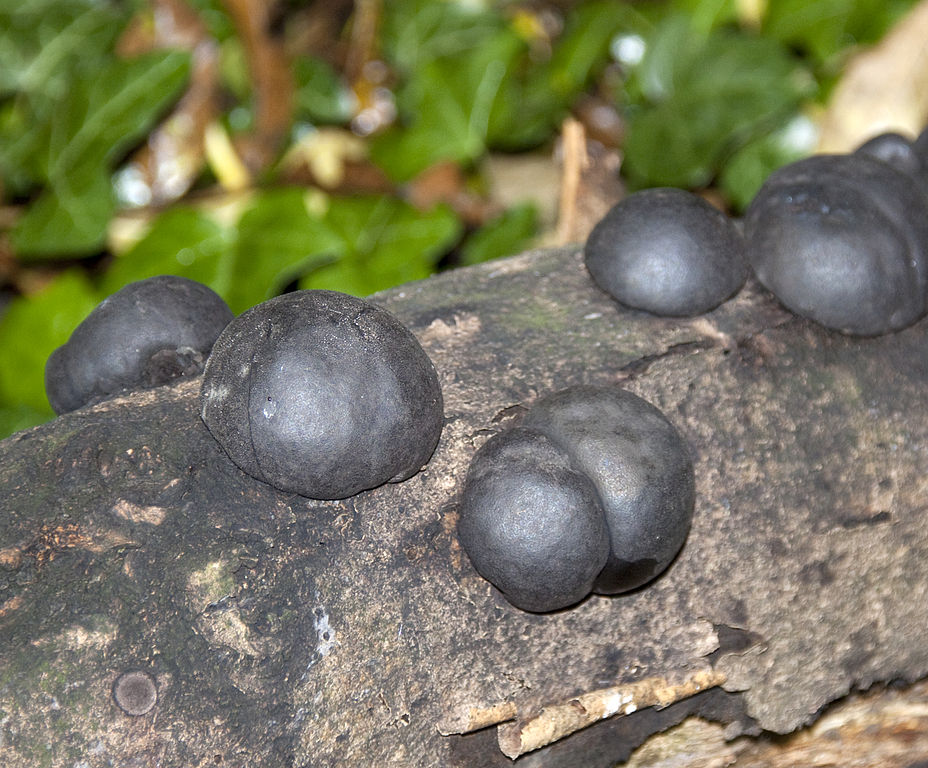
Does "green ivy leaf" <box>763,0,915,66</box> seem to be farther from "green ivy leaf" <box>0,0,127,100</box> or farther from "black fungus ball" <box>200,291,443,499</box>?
"black fungus ball" <box>200,291,443,499</box>

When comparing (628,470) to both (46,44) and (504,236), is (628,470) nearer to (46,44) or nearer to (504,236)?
(504,236)

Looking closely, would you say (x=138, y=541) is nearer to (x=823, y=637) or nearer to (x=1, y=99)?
(x=823, y=637)

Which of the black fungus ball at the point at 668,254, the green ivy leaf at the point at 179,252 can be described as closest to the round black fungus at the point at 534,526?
the black fungus ball at the point at 668,254

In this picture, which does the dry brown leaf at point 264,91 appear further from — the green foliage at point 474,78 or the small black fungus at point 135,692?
the small black fungus at point 135,692

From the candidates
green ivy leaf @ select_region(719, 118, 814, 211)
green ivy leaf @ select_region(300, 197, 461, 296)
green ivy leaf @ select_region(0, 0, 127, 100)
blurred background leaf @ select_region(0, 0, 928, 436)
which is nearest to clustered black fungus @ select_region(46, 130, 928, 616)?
blurred background leaf @ select_region(0, 0, 928, 436)

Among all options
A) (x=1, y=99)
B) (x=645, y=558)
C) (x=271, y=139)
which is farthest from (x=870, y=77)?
(x=1, y=99)

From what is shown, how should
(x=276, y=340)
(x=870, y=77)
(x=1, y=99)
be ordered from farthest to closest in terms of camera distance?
1. (x=1, y=99)
2. (x=870, y=77)
3. (x=276, y=340)

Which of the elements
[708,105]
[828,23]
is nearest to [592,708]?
[708,105]
